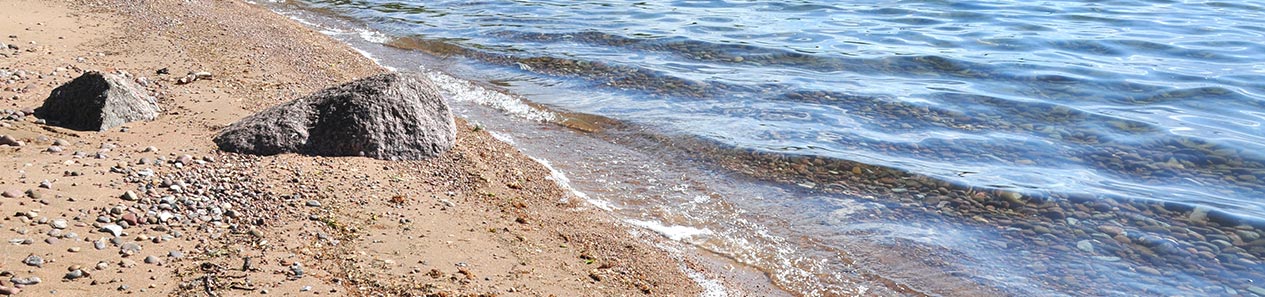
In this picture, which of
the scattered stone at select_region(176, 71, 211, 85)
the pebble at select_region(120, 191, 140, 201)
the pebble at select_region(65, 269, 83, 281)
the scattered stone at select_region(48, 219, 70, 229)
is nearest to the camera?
the pebble at select_region(65, 269, 83, 281)

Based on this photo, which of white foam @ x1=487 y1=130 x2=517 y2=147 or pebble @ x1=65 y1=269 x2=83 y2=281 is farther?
white foam @ x1=487 y1=130 x2=517 y2=147

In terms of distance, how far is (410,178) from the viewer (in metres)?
5.55

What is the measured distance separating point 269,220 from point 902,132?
Result: 17.8 feet

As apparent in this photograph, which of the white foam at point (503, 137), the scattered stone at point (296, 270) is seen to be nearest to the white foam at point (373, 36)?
the white foam at point (503, 137)

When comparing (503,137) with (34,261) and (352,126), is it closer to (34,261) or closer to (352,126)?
(352,126)

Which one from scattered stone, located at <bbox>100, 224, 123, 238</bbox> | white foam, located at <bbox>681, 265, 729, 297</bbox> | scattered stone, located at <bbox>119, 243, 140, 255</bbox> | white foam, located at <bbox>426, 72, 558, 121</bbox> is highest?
scattered stone, located at <bbox>100, 224, 123, 238</bbox>

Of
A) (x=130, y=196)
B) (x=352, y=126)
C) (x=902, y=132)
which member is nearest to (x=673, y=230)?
(x=352, y=126)

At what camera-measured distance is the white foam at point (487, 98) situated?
28.2 ft

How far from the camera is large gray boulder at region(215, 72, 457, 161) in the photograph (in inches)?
219

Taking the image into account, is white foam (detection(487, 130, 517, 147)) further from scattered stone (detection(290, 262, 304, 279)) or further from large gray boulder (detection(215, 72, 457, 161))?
scattered stone (detection(290, 262, 304, 279))

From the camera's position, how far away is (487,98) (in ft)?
30.2

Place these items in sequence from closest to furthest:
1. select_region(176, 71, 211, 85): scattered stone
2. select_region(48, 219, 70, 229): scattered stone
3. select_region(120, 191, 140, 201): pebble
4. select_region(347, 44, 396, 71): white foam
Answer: select_region(48, 219, 70, 229): scattered stone < select_region(120, 191, 140, 201): pebble < select_region(176, 71, 211, 85): scattered stone < select_region(347, 44, 396, 71): white foam

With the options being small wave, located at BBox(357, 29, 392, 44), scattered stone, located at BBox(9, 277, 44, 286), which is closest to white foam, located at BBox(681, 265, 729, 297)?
scattered stone, located at BBox(9, 277, 44, 286)

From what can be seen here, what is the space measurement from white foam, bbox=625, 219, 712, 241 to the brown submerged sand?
0.71ft
